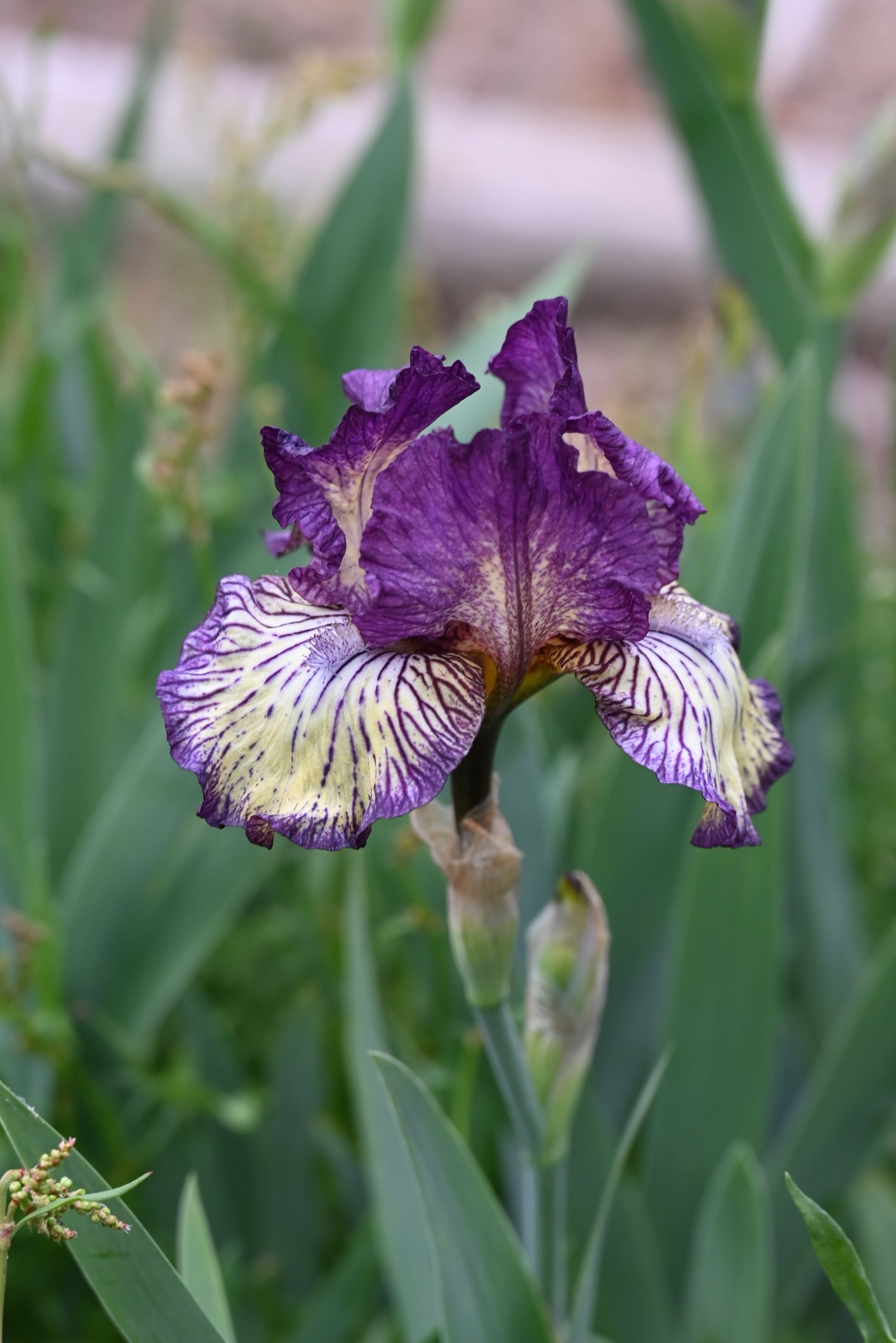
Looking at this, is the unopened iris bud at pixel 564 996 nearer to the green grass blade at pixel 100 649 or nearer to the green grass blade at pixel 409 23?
the green grass blade at pixel 100 649

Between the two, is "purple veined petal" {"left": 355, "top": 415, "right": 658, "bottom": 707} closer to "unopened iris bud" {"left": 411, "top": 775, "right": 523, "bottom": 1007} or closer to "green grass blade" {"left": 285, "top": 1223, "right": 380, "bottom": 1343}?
"unopened iris bud" {"left": 411, "top": 775, "right": 523, "bottom": 1007}

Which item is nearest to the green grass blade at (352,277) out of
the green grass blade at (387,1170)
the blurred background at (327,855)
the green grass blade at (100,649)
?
the blurred background at (327,855)

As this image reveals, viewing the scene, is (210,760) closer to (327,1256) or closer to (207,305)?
(327,1256)

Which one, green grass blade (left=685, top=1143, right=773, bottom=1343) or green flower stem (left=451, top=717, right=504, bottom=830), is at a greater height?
green flower stem (left=451, top=717, right=504, bottom=830)

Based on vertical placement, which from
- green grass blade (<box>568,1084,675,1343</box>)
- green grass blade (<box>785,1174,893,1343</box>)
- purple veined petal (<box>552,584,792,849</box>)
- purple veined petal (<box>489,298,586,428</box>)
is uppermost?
purple veined petal (<box>489,298,586,428</box>)

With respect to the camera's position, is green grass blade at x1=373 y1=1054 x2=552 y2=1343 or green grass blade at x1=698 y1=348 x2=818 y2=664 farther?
green grass blade at x1=698 y1=348 x2=818 y2=664

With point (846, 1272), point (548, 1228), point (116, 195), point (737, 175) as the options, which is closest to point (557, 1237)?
point (548, 1228)

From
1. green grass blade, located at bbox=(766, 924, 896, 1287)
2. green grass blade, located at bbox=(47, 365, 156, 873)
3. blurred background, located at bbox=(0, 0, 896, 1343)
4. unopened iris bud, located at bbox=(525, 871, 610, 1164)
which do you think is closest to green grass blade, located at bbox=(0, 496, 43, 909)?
blurred background, located at bbox=(0, 0, 896, 1343)

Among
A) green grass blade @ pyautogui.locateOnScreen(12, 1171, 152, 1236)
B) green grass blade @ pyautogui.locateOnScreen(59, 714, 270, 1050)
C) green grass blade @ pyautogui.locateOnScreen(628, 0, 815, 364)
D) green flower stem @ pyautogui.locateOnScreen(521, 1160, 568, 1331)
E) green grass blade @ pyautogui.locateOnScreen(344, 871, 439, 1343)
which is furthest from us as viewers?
green grass blade @ pyautogui.locateOnScreen(628, 0, 815, 364)

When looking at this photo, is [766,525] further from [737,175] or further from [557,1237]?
[557,1237]
